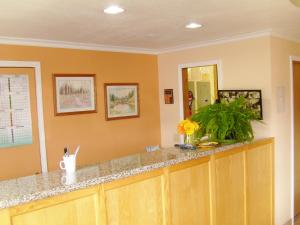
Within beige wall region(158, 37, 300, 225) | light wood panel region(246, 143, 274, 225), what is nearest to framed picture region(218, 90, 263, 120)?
beige wall region(158, 37, 300, 225)

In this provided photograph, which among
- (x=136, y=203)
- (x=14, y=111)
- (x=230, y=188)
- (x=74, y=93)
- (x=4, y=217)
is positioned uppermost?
(x=74, y=93)

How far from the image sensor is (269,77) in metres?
3.38

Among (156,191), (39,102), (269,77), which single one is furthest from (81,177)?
(269,77)

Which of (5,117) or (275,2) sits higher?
(275,2)

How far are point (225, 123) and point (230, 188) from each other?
596 millimetres

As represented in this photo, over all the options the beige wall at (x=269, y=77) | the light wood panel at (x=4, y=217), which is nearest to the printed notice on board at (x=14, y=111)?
the light wood panel at (x=4, y=217)

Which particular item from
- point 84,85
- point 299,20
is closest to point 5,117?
point 84,85

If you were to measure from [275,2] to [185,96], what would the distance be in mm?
2348

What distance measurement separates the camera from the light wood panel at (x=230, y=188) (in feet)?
8.78

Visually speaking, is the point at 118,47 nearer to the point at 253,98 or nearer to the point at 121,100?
the point at 121,100

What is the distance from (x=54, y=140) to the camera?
3.70 metres

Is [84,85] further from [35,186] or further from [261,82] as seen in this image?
[35,186]

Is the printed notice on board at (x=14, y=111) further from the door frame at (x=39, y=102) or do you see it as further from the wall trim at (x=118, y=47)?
the wall trim at (x=118, y=47)

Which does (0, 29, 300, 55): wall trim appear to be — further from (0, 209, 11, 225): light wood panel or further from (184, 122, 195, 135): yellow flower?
(0, 209, 11, 225): light wood panel
